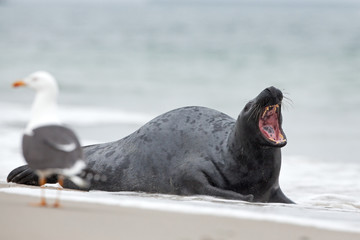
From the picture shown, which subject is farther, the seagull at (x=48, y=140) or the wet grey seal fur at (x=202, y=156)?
the wet grey seal fur at (x=202, y=156)

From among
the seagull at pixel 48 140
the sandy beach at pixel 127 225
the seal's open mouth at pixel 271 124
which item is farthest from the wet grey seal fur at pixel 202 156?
the seagull at pixel 48 140

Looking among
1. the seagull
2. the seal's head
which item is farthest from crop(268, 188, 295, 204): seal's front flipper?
the seagull

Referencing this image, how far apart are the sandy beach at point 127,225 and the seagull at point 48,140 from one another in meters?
0.25

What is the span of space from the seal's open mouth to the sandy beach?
1.80 meters

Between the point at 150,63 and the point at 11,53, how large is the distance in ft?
17.3

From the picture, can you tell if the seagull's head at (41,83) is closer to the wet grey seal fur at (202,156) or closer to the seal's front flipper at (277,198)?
the wet grey seal fur at (202,156)

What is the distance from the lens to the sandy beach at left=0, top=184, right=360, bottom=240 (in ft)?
11.5

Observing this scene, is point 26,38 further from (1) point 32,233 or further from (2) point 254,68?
(1) point 32,233

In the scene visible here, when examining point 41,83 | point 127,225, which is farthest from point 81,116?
point 41,83

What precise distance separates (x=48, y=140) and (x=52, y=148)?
1.5 inches

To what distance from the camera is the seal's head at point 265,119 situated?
576cm

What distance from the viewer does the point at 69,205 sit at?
423cm

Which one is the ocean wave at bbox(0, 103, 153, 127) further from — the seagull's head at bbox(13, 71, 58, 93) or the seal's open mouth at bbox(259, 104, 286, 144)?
the seagull's head at bbox(13, 71, 58, 93)

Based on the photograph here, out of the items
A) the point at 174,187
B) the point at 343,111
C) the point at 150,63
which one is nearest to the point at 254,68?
the point at 150,63
